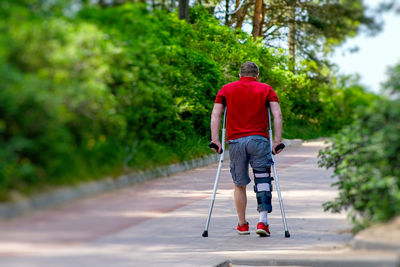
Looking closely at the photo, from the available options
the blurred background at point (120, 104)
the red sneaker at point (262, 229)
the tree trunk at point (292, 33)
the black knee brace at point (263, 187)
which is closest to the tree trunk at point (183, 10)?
the blurred background at point (120, 104)

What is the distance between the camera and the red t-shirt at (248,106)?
8961 millimetres

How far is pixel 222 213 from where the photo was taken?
10.8 metres

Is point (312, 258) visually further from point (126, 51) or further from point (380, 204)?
point (126, 51)

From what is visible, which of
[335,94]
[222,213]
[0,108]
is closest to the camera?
[0,108]

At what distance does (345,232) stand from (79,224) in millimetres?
4709

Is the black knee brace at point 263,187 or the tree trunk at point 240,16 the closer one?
the black knee brace at point 263,187

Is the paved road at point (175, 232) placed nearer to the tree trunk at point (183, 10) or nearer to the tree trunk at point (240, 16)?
the tree trunk at point (183, 10)

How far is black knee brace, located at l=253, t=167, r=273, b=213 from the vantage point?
30.2 feet

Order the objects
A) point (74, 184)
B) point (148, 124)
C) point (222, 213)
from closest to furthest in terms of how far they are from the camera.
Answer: point (74, 184)
point (148, 124)
point (222, 213)

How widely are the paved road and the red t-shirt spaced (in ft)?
2.39

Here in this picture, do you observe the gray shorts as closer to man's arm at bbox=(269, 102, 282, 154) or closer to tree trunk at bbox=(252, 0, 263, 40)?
man's arm at bbox=(269, 102, 282, 154)

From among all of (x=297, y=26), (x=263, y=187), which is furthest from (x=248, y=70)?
(x=297, y=26)

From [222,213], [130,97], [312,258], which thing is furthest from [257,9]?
[130,97]

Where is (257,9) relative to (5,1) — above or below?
above
